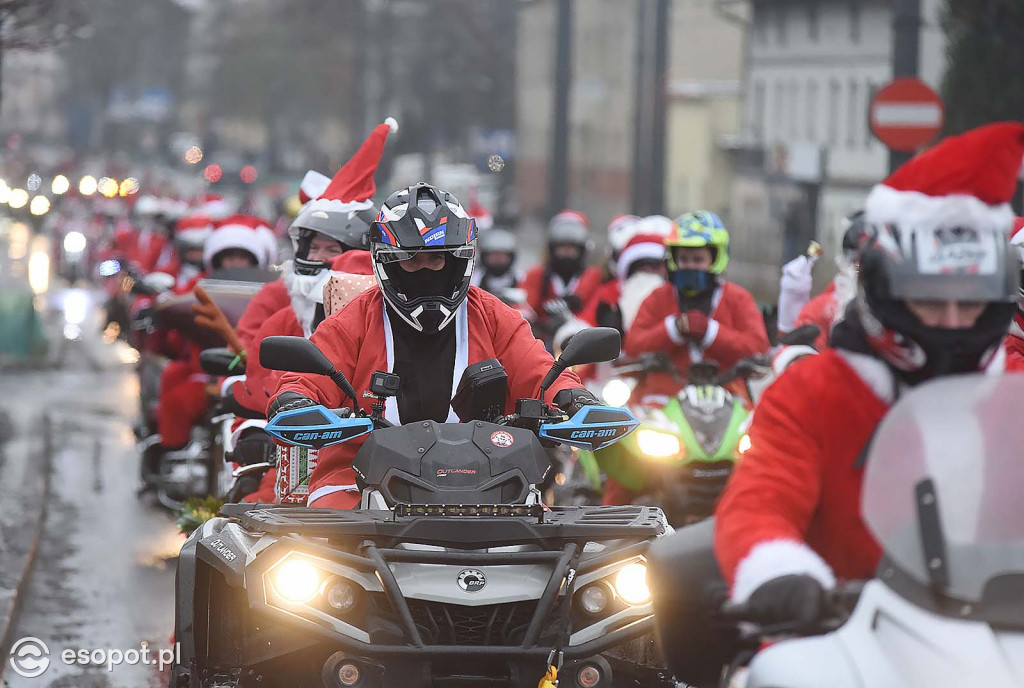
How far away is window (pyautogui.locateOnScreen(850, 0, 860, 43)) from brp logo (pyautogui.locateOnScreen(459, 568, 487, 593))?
42584 mm

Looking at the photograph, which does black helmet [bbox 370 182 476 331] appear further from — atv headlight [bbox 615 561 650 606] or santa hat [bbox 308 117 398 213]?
santa hat [bbox 308 117 398 213]

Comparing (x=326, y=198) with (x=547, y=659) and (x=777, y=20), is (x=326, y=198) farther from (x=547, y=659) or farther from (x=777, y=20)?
(x=777, y=20)

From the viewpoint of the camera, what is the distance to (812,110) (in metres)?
51.8

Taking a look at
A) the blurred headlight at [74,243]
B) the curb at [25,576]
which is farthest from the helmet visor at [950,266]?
the blurred headlight at [74,243]

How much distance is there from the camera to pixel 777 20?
5338cm

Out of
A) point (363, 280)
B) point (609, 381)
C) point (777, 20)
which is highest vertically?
point (777, 20)

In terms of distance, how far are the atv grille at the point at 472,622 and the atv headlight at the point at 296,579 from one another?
0.30m

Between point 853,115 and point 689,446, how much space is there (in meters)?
39.8

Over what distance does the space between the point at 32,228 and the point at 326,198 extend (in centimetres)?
4769

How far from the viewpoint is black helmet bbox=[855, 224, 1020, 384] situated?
392 cm

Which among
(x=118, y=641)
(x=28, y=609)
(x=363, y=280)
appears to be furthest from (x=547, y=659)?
(x=28, y=609)

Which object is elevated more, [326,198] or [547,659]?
[326,198]

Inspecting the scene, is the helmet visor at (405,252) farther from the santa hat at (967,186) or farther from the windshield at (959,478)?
Answer: the windshield at (959,478)

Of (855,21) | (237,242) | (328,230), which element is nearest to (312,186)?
(237,242)
